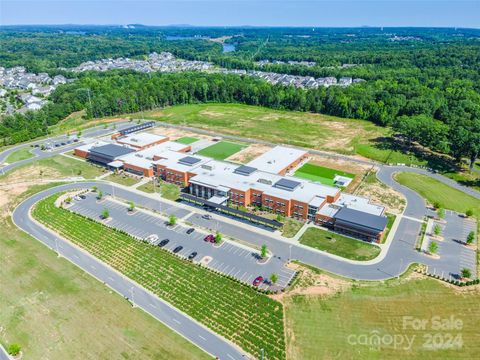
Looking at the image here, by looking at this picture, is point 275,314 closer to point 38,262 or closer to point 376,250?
point 376,250

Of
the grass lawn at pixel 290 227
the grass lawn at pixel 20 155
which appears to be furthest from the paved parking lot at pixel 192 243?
the grass lawn at pixel 20 155

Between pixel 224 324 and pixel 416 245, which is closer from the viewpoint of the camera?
pixel 224 324

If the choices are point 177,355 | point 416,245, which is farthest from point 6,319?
point 416,245

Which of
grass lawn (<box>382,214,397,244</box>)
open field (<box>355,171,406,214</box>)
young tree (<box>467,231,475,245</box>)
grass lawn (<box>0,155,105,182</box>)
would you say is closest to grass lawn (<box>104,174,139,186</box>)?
grass lawn (<box>0,155,105,182</box>)

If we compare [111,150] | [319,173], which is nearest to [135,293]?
[319,173]

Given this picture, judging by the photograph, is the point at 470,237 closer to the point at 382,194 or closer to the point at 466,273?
the point at 466,273

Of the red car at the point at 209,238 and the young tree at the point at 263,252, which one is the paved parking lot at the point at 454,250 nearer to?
the young tree at the point at 263,252

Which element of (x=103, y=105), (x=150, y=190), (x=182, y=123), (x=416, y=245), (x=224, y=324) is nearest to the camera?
(x=224, y=324)
